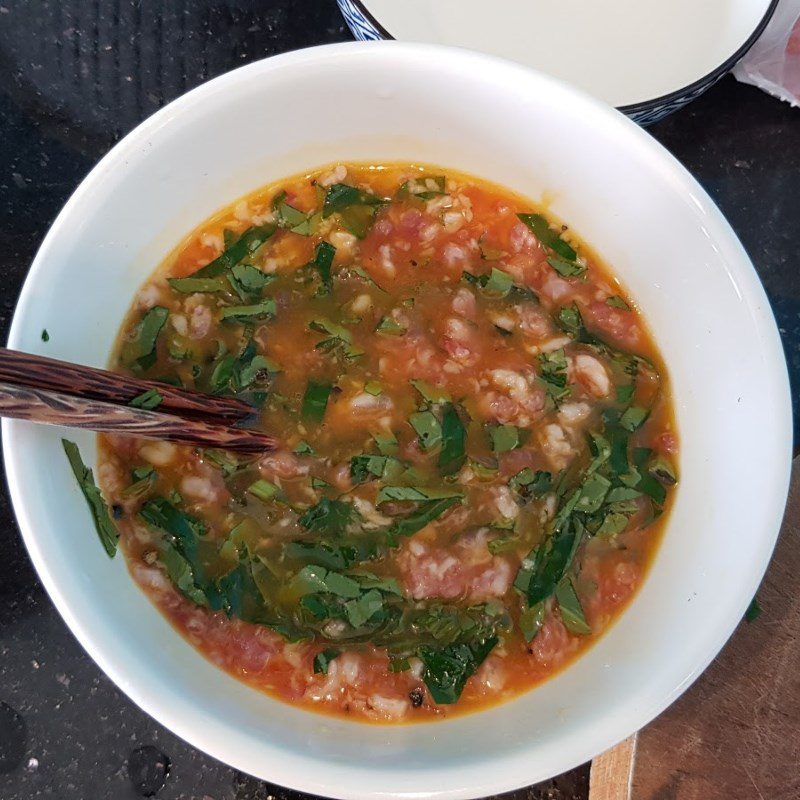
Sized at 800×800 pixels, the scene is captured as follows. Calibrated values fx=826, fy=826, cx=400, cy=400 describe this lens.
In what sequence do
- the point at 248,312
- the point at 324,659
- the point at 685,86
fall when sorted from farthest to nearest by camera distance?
1. the point at 685,86
2. the point at 248,312
3. the point at 324,659

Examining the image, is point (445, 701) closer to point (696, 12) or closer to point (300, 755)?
point (300, 755)

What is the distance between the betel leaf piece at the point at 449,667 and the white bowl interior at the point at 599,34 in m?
1.62

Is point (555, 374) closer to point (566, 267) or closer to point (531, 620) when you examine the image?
point (566, 267)

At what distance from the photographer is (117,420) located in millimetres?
1586

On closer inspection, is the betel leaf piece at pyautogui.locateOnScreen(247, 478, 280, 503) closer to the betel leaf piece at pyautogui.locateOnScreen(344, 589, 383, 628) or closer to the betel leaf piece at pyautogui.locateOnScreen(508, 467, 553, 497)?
the betel leaf piece at pyautogui.locateOnScreen(344, 589, 383, 628)

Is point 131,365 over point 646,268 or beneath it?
beneath

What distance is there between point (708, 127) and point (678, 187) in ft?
2.92

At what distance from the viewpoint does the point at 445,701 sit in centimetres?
195

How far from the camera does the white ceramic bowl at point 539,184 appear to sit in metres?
1.70

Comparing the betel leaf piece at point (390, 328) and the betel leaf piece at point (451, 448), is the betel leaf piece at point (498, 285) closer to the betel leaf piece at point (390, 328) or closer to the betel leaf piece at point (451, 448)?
the betel leaf piece at point (390, 328)

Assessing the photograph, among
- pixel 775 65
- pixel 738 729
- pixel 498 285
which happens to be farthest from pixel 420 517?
pixel 775 65

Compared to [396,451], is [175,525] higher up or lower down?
lower down

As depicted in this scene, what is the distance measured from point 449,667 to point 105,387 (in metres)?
1.01

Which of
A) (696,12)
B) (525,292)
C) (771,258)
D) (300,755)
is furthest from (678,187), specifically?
(300,755)
